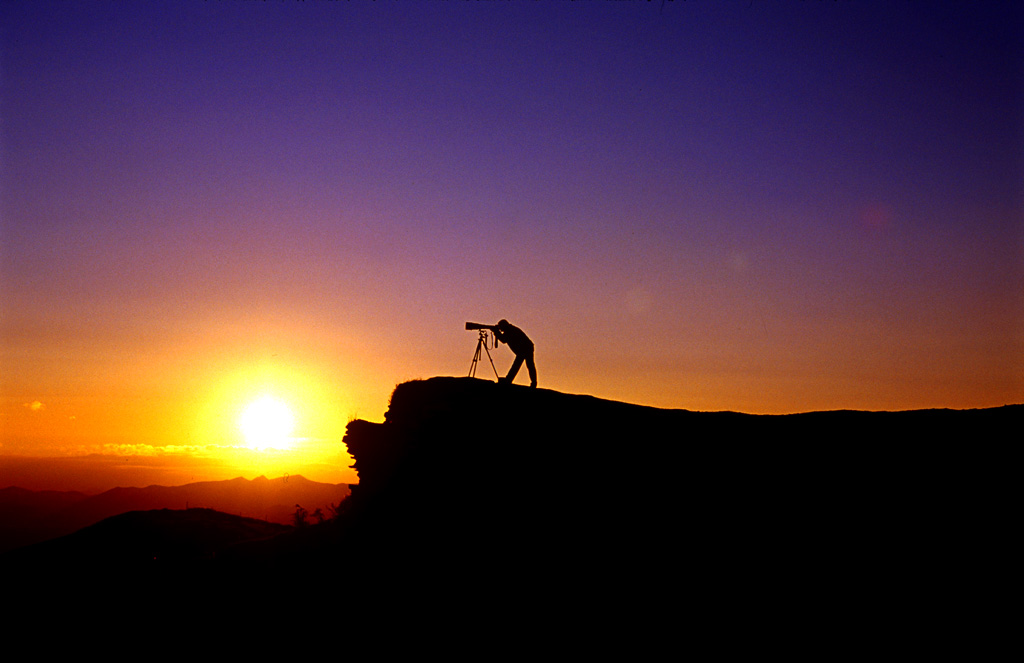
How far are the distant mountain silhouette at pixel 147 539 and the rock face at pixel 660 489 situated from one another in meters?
18.8

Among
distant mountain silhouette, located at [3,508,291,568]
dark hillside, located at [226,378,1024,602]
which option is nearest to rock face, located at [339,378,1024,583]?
dark hillside, located at [226,378,1024,602]

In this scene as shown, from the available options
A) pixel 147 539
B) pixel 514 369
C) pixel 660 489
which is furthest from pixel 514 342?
pixel 147 539

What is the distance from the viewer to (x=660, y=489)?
49.9ft

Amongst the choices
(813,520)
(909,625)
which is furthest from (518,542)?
(909,625)

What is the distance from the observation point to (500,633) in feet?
45.4

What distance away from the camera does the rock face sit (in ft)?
43.1

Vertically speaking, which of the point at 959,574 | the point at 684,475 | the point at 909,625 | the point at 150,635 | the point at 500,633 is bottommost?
the point at 150,635

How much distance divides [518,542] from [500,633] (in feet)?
7.46

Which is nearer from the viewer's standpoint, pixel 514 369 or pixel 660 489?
pixel 660 489

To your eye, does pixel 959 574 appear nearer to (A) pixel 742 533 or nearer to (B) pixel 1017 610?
(B) pixel 1017 610

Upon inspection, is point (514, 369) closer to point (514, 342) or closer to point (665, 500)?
point (514, 342)

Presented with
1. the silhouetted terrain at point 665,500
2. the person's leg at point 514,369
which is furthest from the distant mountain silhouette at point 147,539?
the person's leg at point 514,369

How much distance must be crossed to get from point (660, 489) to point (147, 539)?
3514cm

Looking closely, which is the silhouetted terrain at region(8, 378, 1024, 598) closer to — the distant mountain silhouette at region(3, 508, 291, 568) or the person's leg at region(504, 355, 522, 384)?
the person's leg at region(504, 355, 522, 384)
